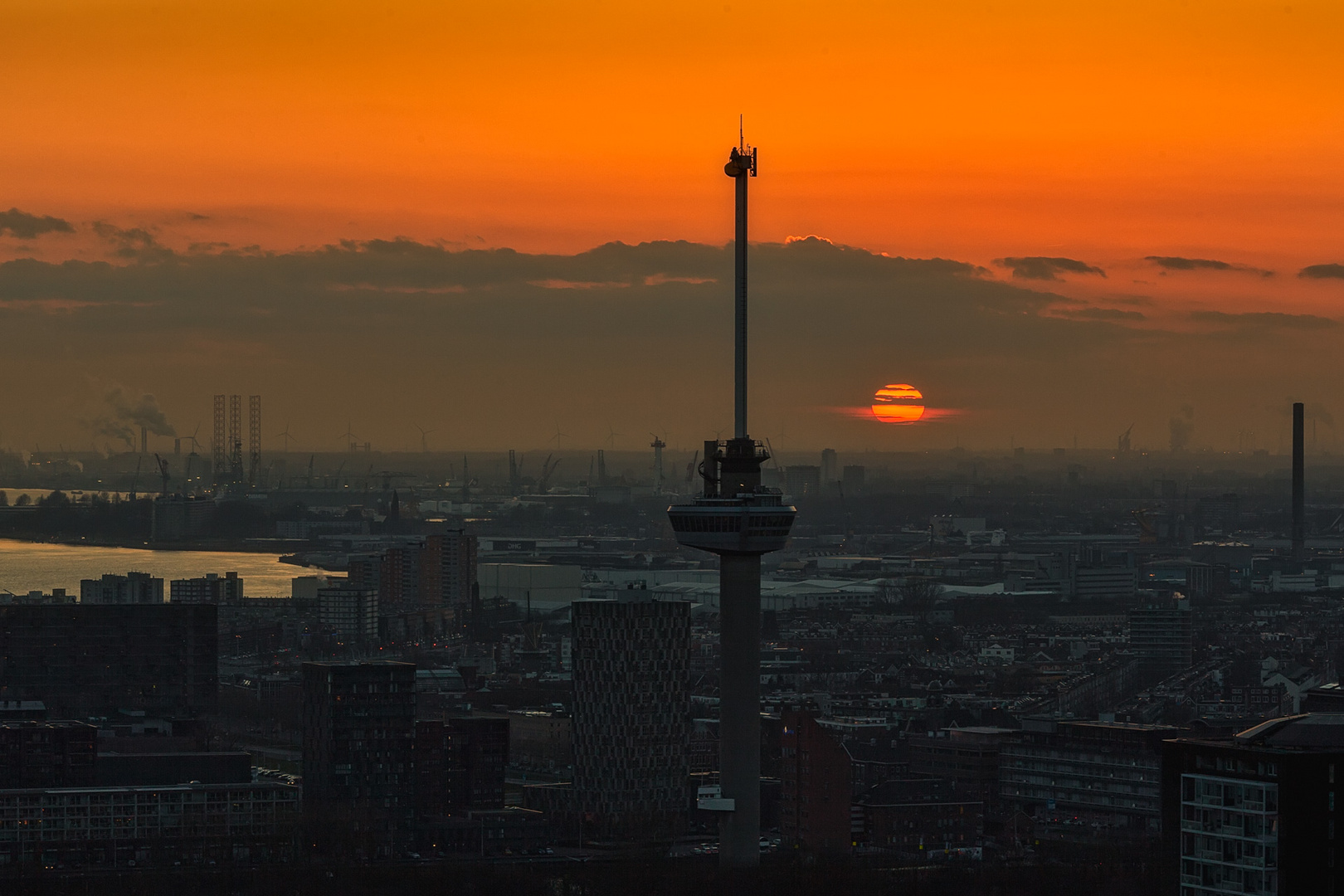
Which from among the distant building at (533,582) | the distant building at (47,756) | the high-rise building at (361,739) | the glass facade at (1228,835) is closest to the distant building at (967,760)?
the high-rise building at (361,739)

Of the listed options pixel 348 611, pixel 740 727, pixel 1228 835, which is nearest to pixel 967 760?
pixel 740 727

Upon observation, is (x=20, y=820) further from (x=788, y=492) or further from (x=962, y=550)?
(x=788, y=492)

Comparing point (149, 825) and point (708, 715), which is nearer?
point (149, 825)

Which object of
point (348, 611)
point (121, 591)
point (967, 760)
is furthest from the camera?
point (348, 611)

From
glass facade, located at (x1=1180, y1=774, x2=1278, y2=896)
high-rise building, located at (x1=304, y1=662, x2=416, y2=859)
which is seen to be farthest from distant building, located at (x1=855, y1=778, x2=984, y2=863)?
glass facade, located at (x1=1180, y1=774, x2=1278, y2=896)

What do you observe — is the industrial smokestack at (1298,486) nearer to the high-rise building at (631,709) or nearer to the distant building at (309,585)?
the distant building at (309,585)

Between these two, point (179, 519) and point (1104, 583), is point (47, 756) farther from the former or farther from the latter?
point (179, 519)

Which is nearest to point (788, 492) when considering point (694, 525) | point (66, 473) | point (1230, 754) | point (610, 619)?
point (66, 473)
